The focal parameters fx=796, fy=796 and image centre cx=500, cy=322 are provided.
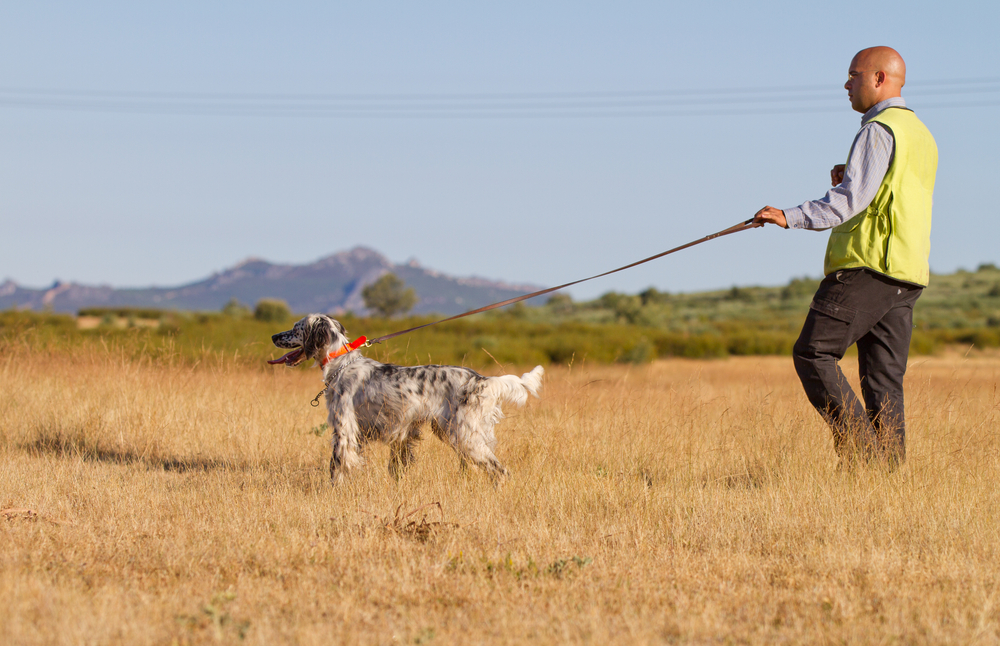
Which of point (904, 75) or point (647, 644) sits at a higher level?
point (904, 75)

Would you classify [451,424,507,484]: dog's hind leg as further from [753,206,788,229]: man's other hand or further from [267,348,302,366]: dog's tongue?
[753,206,788,229]: man's other hand

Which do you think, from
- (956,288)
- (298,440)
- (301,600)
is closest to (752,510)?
(301,600)

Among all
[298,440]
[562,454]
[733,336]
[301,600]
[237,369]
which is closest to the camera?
[301,600]

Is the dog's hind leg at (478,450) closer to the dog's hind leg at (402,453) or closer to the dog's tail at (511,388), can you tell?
the dog's tail at (511,388)

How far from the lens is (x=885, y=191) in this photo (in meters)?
4.43

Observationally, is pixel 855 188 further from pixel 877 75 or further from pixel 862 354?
pixel 862 354

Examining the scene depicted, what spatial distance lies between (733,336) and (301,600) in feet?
111

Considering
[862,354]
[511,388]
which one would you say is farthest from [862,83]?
[511,388]

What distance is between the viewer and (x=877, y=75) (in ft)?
15.3

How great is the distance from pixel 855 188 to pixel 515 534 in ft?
8.58

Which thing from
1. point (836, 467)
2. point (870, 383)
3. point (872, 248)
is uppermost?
point (872, 248)

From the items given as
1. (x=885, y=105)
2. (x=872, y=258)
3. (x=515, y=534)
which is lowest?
(x=515, y=534)

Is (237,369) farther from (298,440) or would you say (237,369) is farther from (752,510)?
(752,510)

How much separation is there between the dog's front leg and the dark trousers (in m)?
2.81
